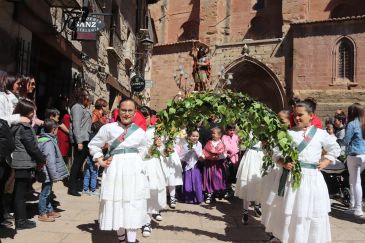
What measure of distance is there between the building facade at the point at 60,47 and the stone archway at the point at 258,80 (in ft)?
41.9

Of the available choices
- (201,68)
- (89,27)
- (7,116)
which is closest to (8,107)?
(7,116)

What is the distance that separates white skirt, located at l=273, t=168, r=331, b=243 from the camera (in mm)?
4457

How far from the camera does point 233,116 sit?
535 centimetres

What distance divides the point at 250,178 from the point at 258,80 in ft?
74.4

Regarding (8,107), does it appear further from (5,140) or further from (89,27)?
(89,27)

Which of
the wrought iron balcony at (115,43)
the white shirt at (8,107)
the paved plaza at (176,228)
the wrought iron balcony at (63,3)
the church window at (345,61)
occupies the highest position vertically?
the church window at (345,61)

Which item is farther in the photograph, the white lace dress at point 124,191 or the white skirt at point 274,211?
the white skirt at point 274,211

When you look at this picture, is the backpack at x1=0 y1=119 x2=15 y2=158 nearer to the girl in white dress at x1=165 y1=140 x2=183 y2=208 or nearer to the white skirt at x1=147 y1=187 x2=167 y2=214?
the white skirt at x1=147 y1=187 x2=167 y2=214

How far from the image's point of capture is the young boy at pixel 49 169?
5.74m

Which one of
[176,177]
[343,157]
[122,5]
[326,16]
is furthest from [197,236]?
[326,16]

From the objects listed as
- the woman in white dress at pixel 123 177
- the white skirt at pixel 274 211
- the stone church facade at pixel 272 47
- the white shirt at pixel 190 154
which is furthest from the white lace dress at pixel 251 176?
the stone church facade at pixel 272 47

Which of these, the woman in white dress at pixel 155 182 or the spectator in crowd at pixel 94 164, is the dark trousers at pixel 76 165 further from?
the woman in white dress at pixel 155 182

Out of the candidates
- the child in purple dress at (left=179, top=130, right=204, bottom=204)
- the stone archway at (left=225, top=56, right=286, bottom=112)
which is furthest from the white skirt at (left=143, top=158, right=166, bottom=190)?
the stone archway at (left=225, top=56, right=286, bottom=112)

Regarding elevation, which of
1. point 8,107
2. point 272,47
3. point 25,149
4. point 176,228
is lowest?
point 176,228
